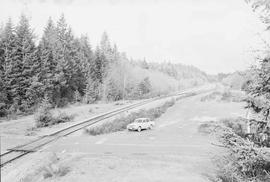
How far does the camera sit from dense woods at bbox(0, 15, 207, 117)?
38.6 metres

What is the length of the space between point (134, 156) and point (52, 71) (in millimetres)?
36155

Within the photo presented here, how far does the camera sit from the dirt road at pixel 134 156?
489 inches

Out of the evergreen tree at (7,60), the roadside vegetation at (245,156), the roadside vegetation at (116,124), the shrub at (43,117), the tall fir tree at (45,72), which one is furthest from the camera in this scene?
the tall fir tree at (45,72)

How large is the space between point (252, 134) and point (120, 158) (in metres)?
10.9

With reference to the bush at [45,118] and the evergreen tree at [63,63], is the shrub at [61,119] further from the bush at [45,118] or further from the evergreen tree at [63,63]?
the evergreen tree at [63,63]

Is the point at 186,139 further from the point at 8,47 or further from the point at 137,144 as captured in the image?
the point at 8,47

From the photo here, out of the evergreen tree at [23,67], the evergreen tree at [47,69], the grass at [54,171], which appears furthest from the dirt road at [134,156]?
the evergreen tree at [47,69]

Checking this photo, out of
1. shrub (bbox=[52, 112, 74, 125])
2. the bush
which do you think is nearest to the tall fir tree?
shrub (bbox=[52, 112, 74, 125])

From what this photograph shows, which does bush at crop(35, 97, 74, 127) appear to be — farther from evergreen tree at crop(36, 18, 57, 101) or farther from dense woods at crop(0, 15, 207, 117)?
evergreen tree at crop(36, 18, 57, 101)

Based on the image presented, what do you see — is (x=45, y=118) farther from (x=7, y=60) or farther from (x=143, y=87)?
(x=143, y=87)

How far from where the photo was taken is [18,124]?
31750 millimetres

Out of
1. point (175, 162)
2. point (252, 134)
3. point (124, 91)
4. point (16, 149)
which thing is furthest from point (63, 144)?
point (124, 91)

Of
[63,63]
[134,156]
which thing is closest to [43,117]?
[134,156]

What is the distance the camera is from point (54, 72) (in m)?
48.4
